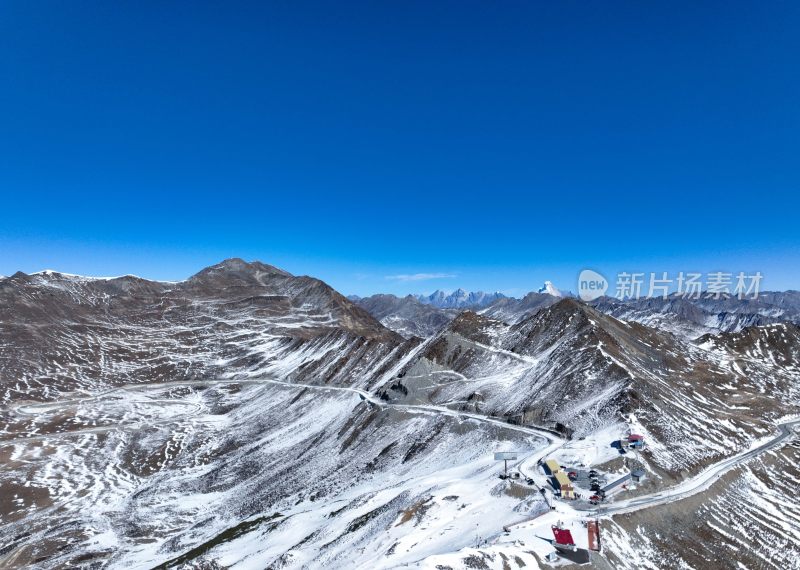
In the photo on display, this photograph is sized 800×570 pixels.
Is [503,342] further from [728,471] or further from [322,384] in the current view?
[728,471]

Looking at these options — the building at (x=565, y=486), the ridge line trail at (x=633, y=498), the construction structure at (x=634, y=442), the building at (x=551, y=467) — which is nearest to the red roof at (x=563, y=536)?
the ridge line trail at (x=633, y=498)

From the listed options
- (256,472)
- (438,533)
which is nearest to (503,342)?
(256,472)

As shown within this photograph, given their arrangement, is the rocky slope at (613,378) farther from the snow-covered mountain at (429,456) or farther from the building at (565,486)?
the building at (565,486)

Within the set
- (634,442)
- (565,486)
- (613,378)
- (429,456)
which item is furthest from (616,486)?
(613,378)

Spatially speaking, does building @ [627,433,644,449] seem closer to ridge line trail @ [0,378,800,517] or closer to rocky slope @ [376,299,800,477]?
rocky slope @ [376,299,800,477]

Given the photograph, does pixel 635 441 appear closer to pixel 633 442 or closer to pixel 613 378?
pixel 633 442

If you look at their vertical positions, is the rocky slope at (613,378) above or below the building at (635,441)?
above
